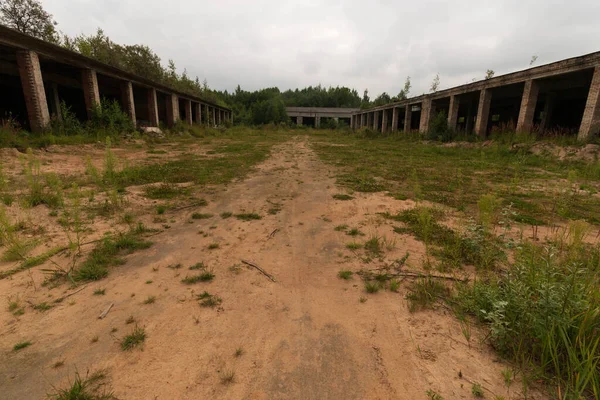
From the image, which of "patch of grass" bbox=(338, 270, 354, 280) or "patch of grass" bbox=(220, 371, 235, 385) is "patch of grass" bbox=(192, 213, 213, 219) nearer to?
"patch of grass" bbox=(338, 270, 354, 280)

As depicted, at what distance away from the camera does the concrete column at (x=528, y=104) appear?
47.9ft

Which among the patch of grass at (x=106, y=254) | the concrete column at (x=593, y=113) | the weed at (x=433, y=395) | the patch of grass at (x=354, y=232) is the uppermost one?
the concrete column at (x=593, y=113)

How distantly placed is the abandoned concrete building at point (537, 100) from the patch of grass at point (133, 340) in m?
17.0

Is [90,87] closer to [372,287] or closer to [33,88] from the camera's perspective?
[33,88]

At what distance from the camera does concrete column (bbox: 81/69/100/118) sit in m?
15.1

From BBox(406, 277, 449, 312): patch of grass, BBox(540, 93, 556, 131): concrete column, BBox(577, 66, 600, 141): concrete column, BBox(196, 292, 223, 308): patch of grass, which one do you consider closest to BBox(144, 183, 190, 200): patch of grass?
BBox(196, 292, 223, 308): patch of grass

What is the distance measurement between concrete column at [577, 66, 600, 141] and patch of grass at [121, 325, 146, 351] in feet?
55.8

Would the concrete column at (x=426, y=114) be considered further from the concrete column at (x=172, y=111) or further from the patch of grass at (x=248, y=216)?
the patch of grass at (x=248, y=216)

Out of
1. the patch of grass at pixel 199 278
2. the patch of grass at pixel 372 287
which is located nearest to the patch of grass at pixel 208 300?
the patch of grass at pixel 199 278

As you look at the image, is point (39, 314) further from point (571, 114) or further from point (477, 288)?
point (571, 114)

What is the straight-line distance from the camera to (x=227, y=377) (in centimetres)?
202

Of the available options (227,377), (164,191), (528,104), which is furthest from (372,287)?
(528,104)

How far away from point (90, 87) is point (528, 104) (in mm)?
23618

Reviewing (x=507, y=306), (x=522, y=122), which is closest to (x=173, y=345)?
(x=507, y=306)
